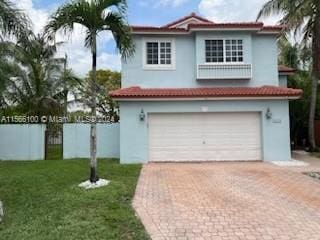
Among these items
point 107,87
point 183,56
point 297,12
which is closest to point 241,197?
point 183,56

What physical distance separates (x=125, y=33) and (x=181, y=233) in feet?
23.6

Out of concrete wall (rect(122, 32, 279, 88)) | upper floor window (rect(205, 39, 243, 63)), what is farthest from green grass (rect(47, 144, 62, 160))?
upper floor window (rect(205, 39, 243, 63))

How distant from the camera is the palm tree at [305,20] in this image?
21.3m

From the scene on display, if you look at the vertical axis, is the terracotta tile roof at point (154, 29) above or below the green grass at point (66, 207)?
above

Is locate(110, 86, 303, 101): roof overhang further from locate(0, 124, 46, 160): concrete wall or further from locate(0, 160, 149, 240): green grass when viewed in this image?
locate(0, 124, 46, 160): concrete wall

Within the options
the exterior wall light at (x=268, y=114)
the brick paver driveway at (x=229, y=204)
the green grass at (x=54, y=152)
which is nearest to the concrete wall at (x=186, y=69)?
the exterior wall light at (x=268, y=114)

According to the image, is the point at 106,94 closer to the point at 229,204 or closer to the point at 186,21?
the point at 186,21

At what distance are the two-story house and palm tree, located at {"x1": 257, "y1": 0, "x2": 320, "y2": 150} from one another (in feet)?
7.27

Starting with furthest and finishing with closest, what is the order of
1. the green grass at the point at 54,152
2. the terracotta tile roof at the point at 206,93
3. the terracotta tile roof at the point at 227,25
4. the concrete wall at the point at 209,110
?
the green grass at the point at 54,152
the terracotta tile roof at the point at 227,25
the concrete wall at the point at 209,110
the terracotta tile roof at the point at 206,93

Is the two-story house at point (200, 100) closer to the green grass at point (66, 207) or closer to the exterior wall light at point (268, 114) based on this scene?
the exterior wall light at point (268, 114)

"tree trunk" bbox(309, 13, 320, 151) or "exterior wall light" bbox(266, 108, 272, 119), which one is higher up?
"tree trunk" bbox(309, 13, 320, 151)

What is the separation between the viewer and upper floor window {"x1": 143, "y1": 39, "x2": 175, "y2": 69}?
782 inches

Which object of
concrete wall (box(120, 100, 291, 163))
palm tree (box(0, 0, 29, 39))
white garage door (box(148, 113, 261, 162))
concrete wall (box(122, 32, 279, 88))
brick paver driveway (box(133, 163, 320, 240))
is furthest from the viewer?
concrete wall (box(122, 32, 279, 88))

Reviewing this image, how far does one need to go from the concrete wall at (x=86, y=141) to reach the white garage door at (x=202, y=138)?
290cm
